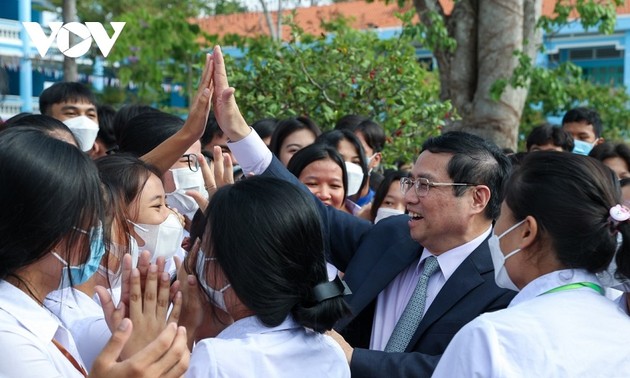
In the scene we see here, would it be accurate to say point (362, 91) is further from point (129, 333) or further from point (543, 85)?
point (129, 333)

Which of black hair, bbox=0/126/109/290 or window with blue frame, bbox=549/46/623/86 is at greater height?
black hair, bbox=0/126/109/290

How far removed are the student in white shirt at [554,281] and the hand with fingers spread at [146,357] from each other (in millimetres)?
679

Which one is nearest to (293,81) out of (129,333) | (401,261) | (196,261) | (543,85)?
(543,85)

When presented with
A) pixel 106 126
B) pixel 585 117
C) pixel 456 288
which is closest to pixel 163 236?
pixel 456 288

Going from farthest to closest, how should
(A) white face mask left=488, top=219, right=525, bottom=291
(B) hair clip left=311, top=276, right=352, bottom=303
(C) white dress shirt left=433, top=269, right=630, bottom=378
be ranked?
(A) white face mask left=488, top=219, right=525, bottom=291 → (B) hair clip left=311, top=276, right=352, bottom=303 → (C) white dress shirt left=433, top=269, right=630, bottom=378

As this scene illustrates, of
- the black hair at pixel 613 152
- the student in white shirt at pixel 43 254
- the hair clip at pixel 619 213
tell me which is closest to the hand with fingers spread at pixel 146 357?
the student in white shirt at pixel 43 254

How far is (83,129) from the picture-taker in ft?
19.3

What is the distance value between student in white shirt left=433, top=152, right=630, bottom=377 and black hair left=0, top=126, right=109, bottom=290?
100 cm

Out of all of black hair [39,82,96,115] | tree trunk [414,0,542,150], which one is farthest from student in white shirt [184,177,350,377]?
tree trunk [414,0,542,150]

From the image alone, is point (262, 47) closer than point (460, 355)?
No

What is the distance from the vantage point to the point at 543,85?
8781mm

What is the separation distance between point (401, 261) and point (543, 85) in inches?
223

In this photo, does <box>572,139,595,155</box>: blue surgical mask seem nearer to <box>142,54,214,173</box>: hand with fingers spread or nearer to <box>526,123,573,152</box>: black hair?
<box>526,123,573,152</box>: black hair

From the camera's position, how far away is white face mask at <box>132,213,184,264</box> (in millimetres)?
3439
